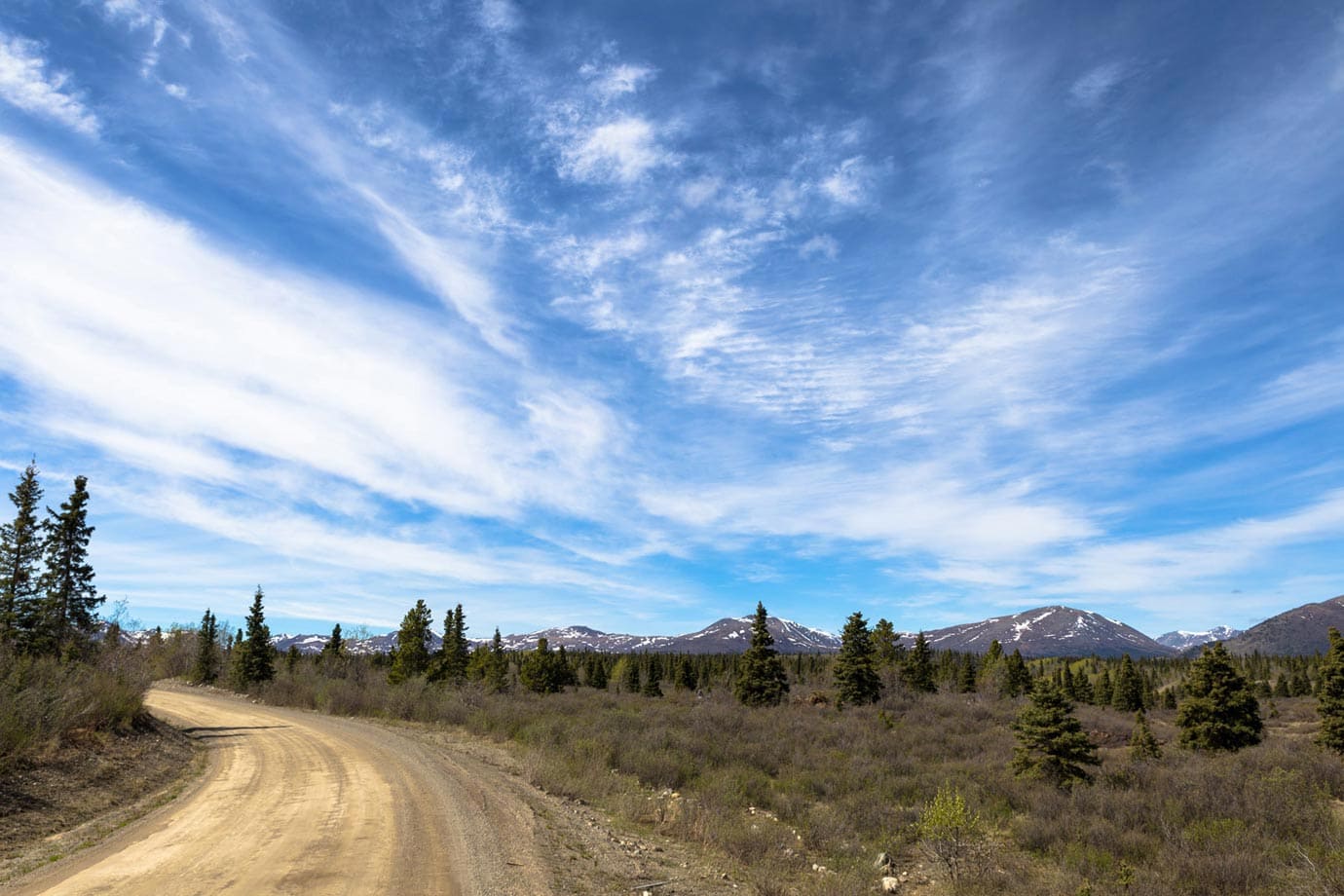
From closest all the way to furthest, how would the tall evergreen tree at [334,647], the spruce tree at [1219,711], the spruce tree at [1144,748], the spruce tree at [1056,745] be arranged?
the spruce tree at [1056,745] → the spruce tree at [1144,748] → the spruce tree at [1219,711] → the tall evergreen tree at [334,647]

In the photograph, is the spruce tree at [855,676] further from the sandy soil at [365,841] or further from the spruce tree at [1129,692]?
the spruce tree at [1129,692]

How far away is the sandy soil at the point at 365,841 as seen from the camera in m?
8.94

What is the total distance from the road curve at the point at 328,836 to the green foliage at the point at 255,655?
134 ft

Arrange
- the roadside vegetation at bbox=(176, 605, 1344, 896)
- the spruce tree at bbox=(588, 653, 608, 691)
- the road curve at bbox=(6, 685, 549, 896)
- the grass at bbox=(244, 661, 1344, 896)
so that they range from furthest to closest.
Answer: the spruce tree at bbox=(588, 653, 608, 691) → the roadside vegetation at bbox=(176, 605, 1344, 896) → the grass at bbox=(244, 661, 1344, 896) → the road curve at bbox=(6, 685, 549, 896)

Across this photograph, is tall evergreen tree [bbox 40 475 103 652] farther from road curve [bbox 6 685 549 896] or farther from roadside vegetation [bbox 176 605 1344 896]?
road curve [bbox 6 685 549 896]

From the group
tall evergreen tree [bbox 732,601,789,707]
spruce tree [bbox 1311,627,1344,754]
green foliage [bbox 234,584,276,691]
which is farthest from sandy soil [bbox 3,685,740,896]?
green foliage [bbox 234,584,276,691]

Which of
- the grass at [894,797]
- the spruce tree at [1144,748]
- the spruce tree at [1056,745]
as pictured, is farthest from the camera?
the spruce tree at [1144,748]

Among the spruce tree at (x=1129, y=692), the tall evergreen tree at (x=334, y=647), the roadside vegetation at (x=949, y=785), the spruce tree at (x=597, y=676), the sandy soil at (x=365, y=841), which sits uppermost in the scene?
the tall evergreen tree at (x=334, y=647)

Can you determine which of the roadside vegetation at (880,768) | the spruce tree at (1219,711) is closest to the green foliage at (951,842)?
the roadside vegetation at (880,768)

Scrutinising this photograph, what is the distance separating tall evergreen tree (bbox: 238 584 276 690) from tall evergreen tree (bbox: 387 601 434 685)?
1044cm

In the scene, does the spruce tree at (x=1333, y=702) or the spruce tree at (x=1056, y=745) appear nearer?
the spruce tree at (x=1056, y=745)

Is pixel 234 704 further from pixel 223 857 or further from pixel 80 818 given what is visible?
pixel 223 857

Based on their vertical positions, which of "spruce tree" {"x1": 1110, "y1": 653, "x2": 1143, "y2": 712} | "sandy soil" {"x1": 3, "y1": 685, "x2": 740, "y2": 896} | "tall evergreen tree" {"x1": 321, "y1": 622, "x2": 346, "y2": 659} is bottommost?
"spruce tree" {"x1": 1110, "y1": 653, "x2": 1143, "y2": 712}

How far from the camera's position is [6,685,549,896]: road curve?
884 centimetres
